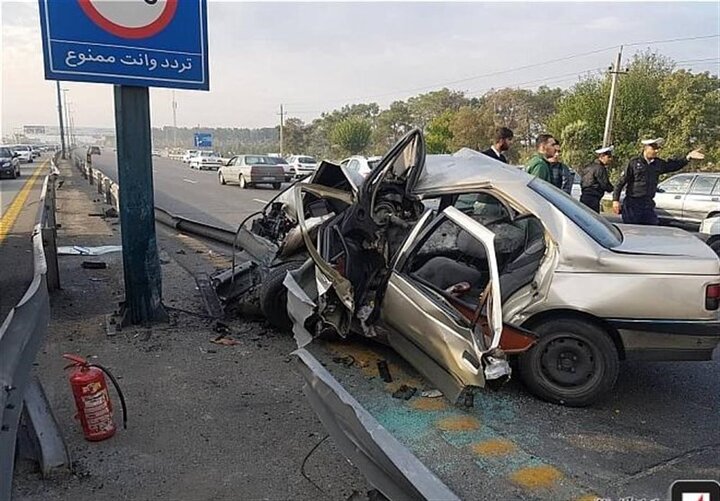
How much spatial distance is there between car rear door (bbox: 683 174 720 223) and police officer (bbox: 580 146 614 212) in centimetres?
565

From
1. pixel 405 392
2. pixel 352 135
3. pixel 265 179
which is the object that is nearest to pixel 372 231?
pixel 405 392

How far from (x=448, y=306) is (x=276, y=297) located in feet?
6.55

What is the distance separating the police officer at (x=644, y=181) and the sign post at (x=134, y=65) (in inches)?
223

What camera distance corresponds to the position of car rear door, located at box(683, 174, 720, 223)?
12.3 m

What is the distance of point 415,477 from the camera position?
228 cm

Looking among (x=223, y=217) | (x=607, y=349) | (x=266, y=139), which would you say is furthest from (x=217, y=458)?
(x=266, y=139)

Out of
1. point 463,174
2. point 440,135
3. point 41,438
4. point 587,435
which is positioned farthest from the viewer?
point 440,135

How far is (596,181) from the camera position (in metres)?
8.03

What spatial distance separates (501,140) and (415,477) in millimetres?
5750

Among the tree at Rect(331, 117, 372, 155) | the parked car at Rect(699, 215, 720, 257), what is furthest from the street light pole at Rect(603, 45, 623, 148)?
the tree at Rect(331, 117, 372, 155)

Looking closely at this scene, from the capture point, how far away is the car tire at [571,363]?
4023 mm

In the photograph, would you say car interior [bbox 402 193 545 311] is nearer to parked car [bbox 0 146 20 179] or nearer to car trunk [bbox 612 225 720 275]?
car trunk [bbox 612 225 720 275]

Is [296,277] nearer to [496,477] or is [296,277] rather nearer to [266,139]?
[496,477]

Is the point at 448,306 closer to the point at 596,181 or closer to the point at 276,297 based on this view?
the point at 276,297
